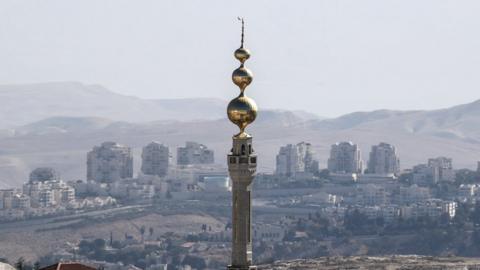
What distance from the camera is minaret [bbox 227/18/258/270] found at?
65.1ft

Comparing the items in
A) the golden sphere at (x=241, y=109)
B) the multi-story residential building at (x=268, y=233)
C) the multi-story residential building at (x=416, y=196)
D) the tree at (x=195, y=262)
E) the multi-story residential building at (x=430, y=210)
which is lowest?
the tree at (x=195, y=262)

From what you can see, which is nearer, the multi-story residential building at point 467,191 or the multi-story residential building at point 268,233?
the multi-story residential building at point 268,233

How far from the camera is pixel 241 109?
19906 millimetres

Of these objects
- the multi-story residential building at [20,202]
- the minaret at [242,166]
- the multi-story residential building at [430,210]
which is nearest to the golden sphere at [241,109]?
the minaret at [242,166]

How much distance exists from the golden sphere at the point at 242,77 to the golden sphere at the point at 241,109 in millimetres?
121

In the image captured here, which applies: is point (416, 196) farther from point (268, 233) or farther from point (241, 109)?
point (241, 109)

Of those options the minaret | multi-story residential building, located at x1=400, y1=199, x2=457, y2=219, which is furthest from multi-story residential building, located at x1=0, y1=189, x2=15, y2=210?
the minaret

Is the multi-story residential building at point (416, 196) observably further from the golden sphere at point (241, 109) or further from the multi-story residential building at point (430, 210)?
the golden sphere at point (241, 109)

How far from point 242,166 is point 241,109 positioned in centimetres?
59

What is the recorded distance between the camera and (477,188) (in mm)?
194375

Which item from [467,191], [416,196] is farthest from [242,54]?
[416,196]

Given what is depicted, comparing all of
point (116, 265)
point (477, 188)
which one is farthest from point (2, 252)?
point (477, 188)

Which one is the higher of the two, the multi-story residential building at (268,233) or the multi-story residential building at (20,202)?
the multi-story residential building at (20,202)

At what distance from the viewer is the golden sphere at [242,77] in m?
19.8
